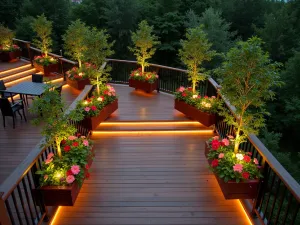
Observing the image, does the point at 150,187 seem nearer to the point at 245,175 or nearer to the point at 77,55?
the point at 245,175

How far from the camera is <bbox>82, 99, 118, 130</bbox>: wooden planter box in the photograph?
5.56 meters

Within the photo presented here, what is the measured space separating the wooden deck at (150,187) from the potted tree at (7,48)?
24.1ft

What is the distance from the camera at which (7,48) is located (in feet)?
35.8

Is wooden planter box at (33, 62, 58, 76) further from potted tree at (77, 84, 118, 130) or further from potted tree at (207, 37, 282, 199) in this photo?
potted tree at (207, 37, 282, 199)

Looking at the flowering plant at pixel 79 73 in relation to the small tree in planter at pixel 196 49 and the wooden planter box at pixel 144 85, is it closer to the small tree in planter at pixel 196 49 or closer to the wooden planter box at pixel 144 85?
the wooden planter box at pixel 144 85

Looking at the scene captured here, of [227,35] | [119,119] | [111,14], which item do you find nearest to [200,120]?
[119,119]

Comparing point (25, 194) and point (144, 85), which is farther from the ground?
Result: point (144, 85)

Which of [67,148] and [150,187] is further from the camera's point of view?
[150,187]

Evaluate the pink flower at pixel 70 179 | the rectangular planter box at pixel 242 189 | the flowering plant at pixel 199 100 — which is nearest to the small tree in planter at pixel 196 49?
the flowering plant at pixel 199 100

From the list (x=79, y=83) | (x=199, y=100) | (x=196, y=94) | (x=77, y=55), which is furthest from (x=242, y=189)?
(x=77, y=55)

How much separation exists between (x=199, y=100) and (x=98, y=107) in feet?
7.77

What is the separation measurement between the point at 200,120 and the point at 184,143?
2.69ft

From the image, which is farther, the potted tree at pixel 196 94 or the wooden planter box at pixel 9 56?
the wooden planter box at pixel 9 56

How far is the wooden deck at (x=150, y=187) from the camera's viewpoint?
3.50 metres
